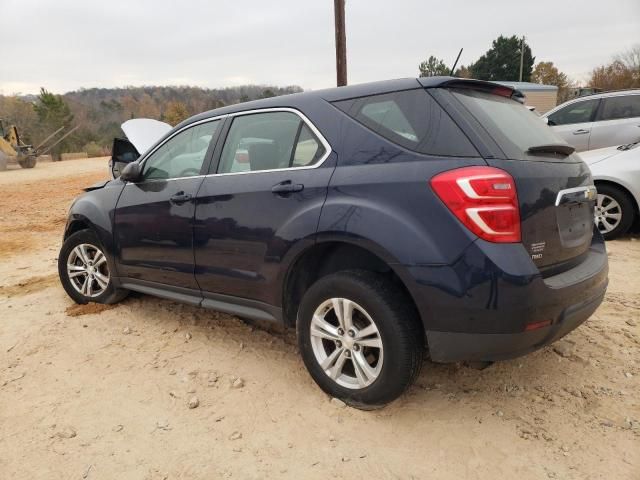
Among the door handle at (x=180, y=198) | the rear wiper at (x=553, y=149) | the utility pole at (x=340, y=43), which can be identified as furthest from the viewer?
the utility pole at (x=340, y=43)

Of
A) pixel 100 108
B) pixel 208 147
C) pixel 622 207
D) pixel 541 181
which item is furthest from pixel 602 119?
pixel 100 108

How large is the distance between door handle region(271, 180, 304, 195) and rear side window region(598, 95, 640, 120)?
772 centimetres

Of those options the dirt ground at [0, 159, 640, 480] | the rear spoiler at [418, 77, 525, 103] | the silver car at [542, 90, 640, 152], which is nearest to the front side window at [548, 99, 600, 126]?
the silver car at [542, 90, 640, 152]

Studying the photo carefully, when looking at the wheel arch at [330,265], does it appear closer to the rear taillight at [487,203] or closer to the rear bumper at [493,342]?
the rear bumper at [493,342]

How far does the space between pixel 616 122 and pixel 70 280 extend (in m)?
8.49

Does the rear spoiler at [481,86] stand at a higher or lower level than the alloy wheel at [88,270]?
higher

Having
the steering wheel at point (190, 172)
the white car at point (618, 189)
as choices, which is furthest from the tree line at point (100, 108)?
the steering wheel at point (190, 172)

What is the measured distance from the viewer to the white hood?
24.7 ft

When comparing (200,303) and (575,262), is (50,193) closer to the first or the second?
(200,303)

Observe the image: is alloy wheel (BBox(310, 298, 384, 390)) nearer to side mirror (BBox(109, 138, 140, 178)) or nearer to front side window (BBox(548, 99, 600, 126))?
side mirror (BBox(109, 138, 140, 178))

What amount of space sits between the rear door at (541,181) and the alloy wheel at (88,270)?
332 centimetres

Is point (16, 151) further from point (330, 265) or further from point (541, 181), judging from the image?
point (541, 181)

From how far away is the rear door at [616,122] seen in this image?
814cm

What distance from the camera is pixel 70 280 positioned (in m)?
4.46
